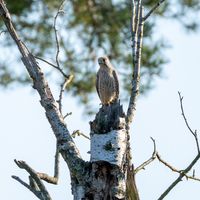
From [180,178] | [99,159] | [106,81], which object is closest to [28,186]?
[99,159]

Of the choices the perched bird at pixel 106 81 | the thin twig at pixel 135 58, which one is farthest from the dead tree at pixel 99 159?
the perched bird at pixel 106 81

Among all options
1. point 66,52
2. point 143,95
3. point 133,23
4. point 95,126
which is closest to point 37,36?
point 66,52

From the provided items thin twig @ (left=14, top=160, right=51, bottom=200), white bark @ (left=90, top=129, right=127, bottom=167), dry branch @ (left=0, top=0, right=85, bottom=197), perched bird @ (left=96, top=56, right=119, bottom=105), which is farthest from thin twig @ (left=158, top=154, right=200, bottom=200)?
perched bird @ (left=96, top=56, right=119, bottom=105)

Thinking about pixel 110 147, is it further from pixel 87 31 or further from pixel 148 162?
pixel 87 31

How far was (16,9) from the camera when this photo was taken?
10.2 meters

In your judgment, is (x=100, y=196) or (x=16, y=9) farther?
(x=16, y=9)

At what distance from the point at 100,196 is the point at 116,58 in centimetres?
653

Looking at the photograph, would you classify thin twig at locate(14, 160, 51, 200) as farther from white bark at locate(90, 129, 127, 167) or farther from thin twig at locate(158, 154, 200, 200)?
thin twig at locate(158, 154, 200, 200)

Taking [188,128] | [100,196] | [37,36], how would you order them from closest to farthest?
[100,196] → [188,128] → [37,36]

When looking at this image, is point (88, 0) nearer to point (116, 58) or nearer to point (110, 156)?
point (116, 58)

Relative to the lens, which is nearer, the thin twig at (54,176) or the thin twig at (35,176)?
the thin twig at (35,176)

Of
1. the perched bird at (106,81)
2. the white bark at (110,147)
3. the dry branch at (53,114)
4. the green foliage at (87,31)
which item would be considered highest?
the green foliage at (87,31)

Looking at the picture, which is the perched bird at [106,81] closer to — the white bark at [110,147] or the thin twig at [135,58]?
the thin twig at [135,58]

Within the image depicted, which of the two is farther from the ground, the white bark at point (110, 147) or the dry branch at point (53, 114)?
the dry branch at point (53, 114)
